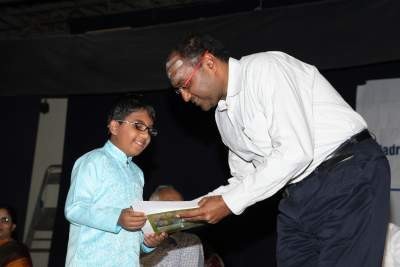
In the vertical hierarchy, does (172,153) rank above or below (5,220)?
above

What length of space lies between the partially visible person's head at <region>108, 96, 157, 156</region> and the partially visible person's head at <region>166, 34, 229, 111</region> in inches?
20.8

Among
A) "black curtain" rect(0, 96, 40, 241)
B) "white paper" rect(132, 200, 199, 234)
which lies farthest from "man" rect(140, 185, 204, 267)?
"black curtain" rect(0, 96, 40, 241)

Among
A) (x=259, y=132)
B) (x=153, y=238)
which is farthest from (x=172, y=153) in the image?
(x=259, y=132)

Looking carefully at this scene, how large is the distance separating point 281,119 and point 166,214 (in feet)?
2.01

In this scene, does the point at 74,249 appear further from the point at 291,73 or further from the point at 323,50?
the point at 323,50

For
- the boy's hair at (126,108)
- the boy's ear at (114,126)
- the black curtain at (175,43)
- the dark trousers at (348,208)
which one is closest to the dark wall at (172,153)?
the black curtain at (175,43)

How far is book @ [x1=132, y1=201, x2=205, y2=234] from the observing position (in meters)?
2.21

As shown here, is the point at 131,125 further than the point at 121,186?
Yes

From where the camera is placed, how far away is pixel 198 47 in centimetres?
228

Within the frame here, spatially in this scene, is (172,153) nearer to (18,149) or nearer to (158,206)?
(18,149)

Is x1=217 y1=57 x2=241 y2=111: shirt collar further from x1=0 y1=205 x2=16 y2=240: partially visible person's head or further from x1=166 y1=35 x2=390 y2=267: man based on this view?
x1=0 y1=205 x2=16 y2=240: partially visible person's head

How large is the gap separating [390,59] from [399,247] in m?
1.39

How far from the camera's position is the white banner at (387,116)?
410cm

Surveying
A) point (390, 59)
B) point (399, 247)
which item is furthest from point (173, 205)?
point (390, 59)
